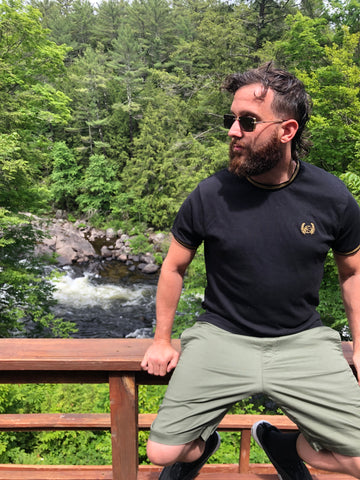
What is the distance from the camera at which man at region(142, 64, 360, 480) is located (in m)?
1.30

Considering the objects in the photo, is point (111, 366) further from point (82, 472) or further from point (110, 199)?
point (110, 199)

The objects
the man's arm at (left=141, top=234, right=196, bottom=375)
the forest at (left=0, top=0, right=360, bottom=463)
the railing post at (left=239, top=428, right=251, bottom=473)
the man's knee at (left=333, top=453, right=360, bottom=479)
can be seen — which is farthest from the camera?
the forest at (left=0, top=0, right=360, bottom=463)

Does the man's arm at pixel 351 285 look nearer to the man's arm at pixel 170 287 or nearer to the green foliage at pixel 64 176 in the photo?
the man's arm at pixel 170 287

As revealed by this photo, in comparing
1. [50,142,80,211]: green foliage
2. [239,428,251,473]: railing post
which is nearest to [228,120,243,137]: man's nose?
[239,428,251,473]: railing post

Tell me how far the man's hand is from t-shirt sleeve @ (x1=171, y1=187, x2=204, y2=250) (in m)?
0.41

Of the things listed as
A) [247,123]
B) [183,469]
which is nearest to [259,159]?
[247,123]

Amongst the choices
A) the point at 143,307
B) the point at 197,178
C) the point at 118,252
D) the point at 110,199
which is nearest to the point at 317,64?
the point at 197,178

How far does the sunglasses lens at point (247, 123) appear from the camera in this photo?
142 centimetres

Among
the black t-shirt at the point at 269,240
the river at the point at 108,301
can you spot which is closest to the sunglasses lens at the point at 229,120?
the black t-shirt at the point at 269,240

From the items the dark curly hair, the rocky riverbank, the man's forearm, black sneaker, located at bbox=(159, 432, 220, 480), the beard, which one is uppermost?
the dark curly hair

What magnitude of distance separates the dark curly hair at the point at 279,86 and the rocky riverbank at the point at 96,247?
677 inches

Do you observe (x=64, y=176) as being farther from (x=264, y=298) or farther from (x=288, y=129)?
(x=264, y=298)

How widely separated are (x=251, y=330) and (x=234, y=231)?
388mm

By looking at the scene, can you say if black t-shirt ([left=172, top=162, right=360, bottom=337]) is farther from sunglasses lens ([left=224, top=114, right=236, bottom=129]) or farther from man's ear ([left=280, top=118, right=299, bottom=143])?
sunglasses lens ([left=224, top=114, right=236, bottom=129])
